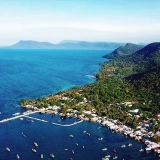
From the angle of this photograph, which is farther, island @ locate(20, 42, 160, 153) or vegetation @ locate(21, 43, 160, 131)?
vegetation @ locate(21, 43, 160, 131)

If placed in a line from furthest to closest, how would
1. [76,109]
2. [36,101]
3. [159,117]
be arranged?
[36,101] < [76,109] < [159,117]

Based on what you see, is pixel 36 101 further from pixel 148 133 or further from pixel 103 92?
pixel 148 133

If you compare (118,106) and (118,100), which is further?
(118,100)

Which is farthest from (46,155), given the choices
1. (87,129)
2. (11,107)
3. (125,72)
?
(125,72)

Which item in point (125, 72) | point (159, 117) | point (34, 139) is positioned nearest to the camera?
point (34, 139)

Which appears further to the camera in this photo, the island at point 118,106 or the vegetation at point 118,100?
the vegetation at point 118,100

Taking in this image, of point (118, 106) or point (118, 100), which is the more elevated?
point (118, 100)

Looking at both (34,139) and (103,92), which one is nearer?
(34,139)

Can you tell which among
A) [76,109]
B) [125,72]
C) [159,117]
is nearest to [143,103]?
[159,117]

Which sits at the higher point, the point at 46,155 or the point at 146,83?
the point at 146,83
